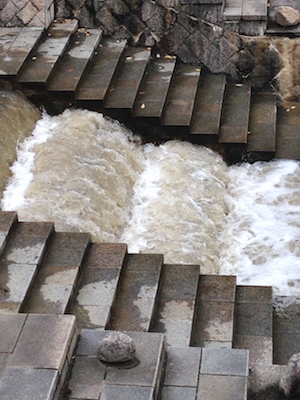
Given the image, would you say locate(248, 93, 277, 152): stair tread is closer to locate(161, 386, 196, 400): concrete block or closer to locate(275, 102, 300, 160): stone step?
locate(275, 102, 300, 160): stone step

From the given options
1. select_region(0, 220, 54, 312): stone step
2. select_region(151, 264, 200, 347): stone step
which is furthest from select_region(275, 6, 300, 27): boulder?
select_region(0, 220, 54, 312): stone step

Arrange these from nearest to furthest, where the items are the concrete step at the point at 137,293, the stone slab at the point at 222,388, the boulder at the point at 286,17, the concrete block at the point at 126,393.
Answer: the concrete block at the point at 126,393 → the stone slab at the point at 222,388 → the concrete step at the point at 137,293 → the boulder at the point at 286,17

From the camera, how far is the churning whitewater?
8.38 metres

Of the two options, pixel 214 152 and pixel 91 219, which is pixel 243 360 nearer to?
pixel 91 219

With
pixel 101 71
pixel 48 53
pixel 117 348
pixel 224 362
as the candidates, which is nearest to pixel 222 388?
pixel 224 362

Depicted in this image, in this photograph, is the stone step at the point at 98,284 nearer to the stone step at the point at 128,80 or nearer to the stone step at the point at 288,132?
the stone step at the point at 128,80

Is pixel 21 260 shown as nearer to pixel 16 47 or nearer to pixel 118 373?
pixel 118 373

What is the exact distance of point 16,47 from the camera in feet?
35.9

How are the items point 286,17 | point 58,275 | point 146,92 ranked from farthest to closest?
point 286,17 < point 146,92 < point 58,275

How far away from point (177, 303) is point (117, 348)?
2.18 m

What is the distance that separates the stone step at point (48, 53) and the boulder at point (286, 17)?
3.23 meters

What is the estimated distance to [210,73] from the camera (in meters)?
11.8

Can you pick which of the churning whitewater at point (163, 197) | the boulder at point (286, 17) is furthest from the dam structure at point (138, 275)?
the churning whitewater at point (163, 197)

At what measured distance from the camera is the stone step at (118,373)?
4957 mm
